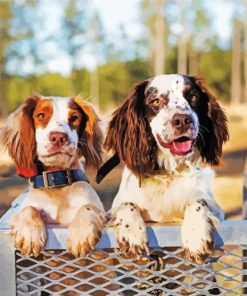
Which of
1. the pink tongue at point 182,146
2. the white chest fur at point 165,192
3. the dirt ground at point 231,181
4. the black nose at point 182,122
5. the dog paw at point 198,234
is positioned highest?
the black nose at point 182,122

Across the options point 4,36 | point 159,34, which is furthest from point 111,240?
point 4,36

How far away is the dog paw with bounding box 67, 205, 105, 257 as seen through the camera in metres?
1.46

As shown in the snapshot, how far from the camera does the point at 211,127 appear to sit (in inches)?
68.4

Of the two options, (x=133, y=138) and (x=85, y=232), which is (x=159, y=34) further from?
(x=85, y=232)

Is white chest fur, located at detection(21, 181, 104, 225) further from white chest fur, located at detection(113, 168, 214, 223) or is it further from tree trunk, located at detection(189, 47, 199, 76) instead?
tree trunk, located at detection(189, 47, 199, 76)

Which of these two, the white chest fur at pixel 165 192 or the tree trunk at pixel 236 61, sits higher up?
the tree trunk at pixel 236 61

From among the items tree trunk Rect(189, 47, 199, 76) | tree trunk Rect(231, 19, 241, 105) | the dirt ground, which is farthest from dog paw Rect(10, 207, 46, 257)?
tree trunk Rect(231, 19, 241, 105)

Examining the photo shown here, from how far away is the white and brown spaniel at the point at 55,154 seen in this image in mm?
1694

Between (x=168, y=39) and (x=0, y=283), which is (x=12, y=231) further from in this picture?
(x=168, y=39)

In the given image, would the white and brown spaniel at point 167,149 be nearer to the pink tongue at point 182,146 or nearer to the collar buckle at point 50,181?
the pink tongue at point 182,146

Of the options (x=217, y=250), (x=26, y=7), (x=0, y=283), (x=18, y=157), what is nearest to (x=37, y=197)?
(x=18, y=157)

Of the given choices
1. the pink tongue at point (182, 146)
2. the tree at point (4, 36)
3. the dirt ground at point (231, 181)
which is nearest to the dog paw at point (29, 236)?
the pink tongue at point (182, 146)

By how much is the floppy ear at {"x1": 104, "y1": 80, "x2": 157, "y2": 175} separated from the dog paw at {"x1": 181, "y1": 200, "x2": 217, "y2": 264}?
200 mm

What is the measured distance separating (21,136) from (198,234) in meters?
0.57
